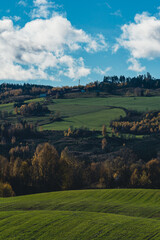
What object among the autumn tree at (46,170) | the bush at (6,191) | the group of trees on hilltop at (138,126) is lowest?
the bush at (6,191)

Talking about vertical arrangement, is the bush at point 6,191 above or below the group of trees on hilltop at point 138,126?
below

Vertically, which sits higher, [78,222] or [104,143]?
[104,143]

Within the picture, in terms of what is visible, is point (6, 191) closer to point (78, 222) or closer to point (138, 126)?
point (78, 222)

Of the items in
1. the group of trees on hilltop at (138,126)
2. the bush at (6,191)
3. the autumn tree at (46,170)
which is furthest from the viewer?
the group of trees on hilltop at (138,126)

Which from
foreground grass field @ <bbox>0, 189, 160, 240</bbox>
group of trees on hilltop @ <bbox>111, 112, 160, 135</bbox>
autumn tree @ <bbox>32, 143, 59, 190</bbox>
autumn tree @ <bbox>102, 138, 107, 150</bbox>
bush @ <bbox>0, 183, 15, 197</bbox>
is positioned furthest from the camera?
group of trees on hilltop @ <bbox>111, 112, 160, 135</bbox>

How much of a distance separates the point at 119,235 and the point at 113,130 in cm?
13653

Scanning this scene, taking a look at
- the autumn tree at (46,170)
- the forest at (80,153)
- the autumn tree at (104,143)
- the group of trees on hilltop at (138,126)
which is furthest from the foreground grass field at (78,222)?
the group of trees on hilltop at (138,126)

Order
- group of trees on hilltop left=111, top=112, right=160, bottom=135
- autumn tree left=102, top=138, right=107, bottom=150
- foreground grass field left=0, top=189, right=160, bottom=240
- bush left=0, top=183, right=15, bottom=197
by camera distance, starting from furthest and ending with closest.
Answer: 1. group of trees on hilltop left=111, top=112, right=160, bottom=135
2. autumn tree left=102, top=138, right=107, bottom=150
3. bush left=0, top=183, right=15, bottom=197
4. foreground grass field left=0, top=189, right=160, bottom=240

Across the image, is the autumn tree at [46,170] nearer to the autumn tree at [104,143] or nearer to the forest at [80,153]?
the forest at [80,153]

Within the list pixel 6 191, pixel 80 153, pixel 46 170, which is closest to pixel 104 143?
pixel 80 153

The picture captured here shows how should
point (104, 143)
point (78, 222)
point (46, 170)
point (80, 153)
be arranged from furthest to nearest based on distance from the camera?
point (104, 143)
point (80, 153)
point (46, 170)
point (78, 222)

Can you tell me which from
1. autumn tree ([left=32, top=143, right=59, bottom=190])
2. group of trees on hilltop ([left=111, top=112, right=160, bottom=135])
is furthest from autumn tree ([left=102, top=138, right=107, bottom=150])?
autumn tree ([left=32, top=143, right=59, bottom=190])

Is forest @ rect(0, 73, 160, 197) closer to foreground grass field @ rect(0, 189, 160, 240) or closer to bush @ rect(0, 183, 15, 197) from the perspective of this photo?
bush @ rect(0, 183, 15, 197)

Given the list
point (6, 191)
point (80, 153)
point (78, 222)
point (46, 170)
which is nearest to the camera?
point (78, 222)
